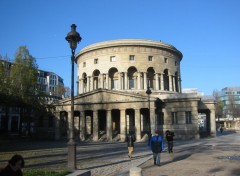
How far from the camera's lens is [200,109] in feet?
162

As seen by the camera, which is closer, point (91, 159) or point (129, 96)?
point (91, 159)

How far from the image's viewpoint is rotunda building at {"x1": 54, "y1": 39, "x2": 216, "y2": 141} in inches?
1667

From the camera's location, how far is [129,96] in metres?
41.4

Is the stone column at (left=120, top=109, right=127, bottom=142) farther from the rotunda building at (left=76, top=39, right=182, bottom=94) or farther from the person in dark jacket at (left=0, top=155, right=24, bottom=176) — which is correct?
the person in dark jacket at (left=0, top=155, right=24, bottom=176)

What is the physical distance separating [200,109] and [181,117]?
7559 millimetres

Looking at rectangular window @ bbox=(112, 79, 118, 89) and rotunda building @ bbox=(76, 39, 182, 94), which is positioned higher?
rotunda building @ bbox=(76, 39, 182, 94)

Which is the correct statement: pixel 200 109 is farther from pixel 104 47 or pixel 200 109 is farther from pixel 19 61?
pixel 19 61

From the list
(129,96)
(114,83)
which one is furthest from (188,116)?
(114,83)

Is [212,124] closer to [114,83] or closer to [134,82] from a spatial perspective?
[134,82]

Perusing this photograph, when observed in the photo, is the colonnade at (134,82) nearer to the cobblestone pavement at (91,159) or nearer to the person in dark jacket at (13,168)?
the cobblestone pavement at (91,159)

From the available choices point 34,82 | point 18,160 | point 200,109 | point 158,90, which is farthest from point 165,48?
point 18,160

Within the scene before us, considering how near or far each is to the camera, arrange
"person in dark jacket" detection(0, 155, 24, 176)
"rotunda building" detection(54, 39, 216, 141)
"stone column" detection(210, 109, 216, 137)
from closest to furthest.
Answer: "person in dark jacket" detection(0, 155, 24, 176), "rotunda building" detection(54, 39, 216, 141), "stone column" detection(210, 109, 216, 137)

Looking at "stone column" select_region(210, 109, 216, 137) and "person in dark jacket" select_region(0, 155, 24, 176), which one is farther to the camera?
"stone column" select_region(210, 109, 216, 137)

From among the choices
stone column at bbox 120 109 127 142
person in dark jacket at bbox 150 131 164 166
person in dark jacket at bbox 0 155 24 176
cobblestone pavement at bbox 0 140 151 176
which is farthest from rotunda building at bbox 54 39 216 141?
person in dark jacket at bbox 0 155 24 176
